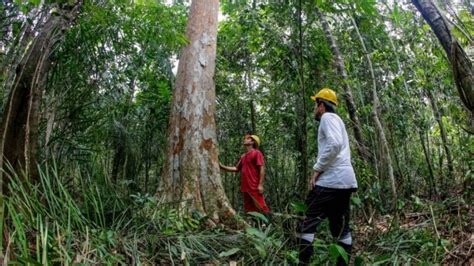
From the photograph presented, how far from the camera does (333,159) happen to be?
3490 millimetres

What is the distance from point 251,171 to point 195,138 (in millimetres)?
1333

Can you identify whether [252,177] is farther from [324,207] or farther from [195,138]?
[324,207]

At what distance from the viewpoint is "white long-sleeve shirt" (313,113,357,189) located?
346 centimetres

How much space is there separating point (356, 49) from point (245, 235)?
4.69m

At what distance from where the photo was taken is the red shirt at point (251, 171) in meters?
5.75

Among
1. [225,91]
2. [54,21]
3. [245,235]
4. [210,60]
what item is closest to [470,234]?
[245,235]

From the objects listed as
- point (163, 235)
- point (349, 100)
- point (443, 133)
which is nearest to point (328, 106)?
point (163, 235)

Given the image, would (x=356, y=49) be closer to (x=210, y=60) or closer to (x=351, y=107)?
(x=351, y=107)

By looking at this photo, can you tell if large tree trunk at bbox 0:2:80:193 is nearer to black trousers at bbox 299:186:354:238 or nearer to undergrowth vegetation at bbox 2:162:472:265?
undergrowth vegetation at bbox 2:162:472:265

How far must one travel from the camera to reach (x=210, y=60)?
17.6 feet

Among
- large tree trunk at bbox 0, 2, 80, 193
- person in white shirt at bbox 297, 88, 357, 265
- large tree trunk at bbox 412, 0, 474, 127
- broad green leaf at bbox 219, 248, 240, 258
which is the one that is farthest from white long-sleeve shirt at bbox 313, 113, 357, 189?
large tree trunk at bbox 0, 2, 80, 193

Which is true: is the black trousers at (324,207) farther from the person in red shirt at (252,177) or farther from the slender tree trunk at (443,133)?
the slender tree trunk at (443,133)

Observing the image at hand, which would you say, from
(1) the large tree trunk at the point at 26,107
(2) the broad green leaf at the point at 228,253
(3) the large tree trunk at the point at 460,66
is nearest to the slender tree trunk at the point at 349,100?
(3) the large tree trunk at the point at 460,66

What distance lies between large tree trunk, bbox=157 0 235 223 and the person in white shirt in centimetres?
129
